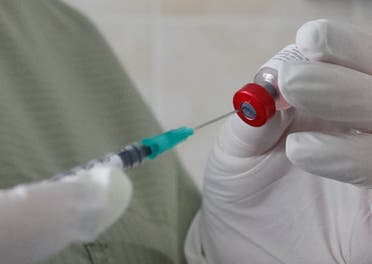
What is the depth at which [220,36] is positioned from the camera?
3.35 feet

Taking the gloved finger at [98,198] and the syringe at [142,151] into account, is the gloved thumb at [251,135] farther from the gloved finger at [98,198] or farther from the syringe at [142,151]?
the gloved finger at [98,198]

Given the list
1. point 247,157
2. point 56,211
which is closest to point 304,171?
point 247,157

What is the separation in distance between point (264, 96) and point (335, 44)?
0.07 metres

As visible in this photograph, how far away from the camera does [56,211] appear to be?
0.31 metres

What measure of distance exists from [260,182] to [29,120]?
0.23 meters

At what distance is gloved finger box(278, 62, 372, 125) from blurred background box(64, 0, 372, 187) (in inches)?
21.3

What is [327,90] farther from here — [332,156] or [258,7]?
[258,7]

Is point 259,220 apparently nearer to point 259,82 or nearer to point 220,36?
point 259,82

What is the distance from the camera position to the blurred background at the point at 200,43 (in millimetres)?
1009

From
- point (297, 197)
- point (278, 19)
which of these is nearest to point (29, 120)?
point (297, 197)

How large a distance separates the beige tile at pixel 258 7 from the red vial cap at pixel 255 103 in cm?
55

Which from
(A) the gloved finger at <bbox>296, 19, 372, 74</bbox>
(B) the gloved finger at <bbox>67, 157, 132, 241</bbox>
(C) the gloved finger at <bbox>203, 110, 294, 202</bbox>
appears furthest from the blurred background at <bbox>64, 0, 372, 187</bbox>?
(B) the gloved finger at <bbox>67, 157, 132, 241</bbox>

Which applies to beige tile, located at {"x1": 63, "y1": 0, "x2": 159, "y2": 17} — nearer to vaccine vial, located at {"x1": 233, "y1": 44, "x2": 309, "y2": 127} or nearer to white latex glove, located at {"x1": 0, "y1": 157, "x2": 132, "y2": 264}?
vaccine vial, located at {"x1": 233, "y1": 44, "x2": 309, "y2": 127}

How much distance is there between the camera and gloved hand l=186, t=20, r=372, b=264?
0.47 meters
